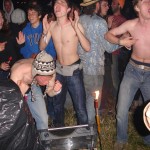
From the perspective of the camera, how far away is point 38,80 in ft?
14.0

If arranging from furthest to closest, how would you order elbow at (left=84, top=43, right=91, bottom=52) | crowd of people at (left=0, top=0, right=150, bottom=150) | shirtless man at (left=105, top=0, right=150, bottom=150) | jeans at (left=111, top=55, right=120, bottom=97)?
jeans at (left=111, top=55, right=120, bottom=97) < elbow at (left=84, top=43, right=91, bottom=52) < shirtless man at (left=105, top=0, right=150, bottom=150) < crowd of people at (left=0, top=0, right=150, bottom=150)

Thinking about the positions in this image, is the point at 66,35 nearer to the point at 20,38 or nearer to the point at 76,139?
the point at 20,38

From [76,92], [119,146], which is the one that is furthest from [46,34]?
[119,146]

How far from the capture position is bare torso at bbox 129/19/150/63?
15.7 ft

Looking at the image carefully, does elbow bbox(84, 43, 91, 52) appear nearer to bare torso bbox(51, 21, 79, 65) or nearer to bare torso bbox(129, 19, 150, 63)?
bare torso bbox(51, 21, 79, 65)

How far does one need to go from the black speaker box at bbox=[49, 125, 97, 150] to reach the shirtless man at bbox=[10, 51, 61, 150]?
0.15 metres

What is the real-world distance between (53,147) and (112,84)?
9.07 ft

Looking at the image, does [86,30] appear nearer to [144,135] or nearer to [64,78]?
[64,78]

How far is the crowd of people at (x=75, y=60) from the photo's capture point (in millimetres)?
4668

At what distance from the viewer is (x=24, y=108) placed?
4.08 m

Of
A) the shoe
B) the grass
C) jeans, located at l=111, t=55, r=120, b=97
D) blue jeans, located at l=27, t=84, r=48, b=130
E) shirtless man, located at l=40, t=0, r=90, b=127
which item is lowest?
the grass

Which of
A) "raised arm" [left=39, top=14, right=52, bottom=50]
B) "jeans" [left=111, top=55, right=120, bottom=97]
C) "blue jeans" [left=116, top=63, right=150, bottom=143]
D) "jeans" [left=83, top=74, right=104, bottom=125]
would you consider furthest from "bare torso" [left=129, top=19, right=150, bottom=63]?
"jeans" [left=111, top=55, right=120, bottom=97]

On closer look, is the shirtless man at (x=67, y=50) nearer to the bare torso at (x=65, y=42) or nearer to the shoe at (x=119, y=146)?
the bare torso at (x=65, y=42)

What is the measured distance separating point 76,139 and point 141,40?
6.54 ft
